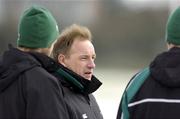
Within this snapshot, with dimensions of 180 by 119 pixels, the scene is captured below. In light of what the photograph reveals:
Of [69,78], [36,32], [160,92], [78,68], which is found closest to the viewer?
[160,92]

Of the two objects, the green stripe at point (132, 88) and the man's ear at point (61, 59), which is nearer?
the green stripe at point (132, 88)

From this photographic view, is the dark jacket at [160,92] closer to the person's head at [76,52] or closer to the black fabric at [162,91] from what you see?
the black fabric at [162,91]

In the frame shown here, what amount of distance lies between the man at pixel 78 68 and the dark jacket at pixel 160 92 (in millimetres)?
536

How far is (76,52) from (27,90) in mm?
624

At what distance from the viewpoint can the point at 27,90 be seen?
3.78 m

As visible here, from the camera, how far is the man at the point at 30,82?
3.76 meters

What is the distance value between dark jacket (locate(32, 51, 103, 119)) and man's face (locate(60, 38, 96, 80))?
0.24ft

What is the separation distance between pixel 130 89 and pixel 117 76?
11756 mm

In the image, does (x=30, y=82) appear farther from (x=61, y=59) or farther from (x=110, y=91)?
(x=110, y=91)

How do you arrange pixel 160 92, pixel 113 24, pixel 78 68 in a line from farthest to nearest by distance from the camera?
pixel 113 24, pixel 78 68, pixel 160 92

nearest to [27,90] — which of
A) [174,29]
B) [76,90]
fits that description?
[76,90]

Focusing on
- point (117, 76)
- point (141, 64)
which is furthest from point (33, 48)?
point (141, 64)

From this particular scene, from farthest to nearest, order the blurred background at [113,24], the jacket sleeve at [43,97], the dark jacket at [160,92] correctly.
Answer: the blurred background at [113,24]
the jacket sleeve at [43,97]
the dark jacket at [160,92]

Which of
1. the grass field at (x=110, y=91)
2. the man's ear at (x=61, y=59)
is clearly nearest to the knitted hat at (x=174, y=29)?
the man's ear at (x=61, y=59)
